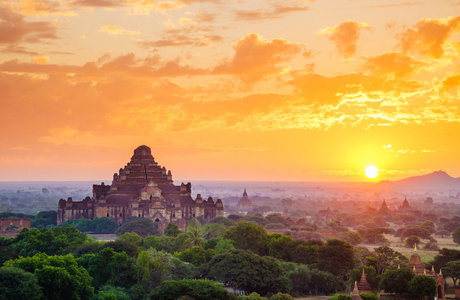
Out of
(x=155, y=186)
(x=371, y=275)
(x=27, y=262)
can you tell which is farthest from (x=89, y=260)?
(x=155, y=186)

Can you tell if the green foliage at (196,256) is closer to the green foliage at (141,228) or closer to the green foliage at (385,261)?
the green foliage at (385,261)

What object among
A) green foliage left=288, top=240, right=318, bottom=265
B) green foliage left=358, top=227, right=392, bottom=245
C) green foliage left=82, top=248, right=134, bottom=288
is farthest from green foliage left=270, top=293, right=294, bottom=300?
green foliage left=358, top=227, right=392, bottom=245

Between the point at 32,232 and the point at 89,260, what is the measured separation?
2542 cm

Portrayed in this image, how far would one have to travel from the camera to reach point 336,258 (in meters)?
85.8

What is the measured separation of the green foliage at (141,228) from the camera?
125625mm

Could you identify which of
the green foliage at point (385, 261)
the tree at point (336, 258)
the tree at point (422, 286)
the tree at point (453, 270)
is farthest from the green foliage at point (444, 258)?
the tree at point (422, 286)

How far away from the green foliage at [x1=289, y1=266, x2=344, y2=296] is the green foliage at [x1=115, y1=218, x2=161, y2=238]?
49281 mm

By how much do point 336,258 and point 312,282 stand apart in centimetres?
673

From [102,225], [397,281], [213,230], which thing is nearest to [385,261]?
[397,281]

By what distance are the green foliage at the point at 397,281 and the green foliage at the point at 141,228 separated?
55.4 meters


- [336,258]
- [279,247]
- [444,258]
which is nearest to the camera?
[336,258]

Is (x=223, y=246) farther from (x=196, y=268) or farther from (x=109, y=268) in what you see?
(x=109, y=268)

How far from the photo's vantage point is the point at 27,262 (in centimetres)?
6281

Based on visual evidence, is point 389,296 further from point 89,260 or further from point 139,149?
point 139,149
